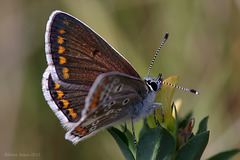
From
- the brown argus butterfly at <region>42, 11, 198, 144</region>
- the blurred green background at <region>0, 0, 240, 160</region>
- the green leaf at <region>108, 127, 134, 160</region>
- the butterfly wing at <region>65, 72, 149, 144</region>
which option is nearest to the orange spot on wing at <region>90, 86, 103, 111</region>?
the butterfly wing at <region>65, 72, 149, 144</region>

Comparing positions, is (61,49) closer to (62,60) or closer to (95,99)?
(62,60)

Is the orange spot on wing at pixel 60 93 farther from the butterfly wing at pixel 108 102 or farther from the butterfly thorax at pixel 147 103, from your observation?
the butterfly thorax at pixel 147 103

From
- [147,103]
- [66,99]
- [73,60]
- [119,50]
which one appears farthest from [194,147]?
[119,50]

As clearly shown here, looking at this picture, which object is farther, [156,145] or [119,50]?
[119,50]

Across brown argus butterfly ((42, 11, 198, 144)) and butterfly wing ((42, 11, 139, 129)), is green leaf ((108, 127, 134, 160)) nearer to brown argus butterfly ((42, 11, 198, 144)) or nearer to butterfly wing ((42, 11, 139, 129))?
brown argus butterfly ((42, 11, 198, 144))

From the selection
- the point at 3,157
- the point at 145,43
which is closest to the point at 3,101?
the point at 3,157

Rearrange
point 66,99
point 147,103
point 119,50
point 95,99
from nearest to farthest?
point 95,99
point 147,103
point 66,99
point 119,50
